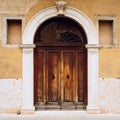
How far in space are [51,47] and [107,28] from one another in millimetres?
1867

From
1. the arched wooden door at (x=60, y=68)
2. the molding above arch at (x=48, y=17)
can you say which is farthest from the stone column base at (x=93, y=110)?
the molding above arch at (x=48, y=17)

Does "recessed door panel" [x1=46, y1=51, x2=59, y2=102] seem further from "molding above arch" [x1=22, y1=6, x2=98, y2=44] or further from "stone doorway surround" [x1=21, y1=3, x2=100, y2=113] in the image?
"molding above arch" [x1=22, y1=6, x2=98, y2=44]

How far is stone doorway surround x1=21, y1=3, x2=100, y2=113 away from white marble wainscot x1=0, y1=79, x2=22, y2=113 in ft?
0.63

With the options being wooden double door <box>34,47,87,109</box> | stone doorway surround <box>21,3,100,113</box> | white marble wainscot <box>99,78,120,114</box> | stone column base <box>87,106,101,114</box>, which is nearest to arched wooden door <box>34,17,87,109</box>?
wooden double door <box>34,47,87,109</box>

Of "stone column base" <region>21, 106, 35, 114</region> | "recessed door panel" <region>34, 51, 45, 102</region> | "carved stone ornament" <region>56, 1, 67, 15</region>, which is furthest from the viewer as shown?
"recessed door panel" <region>34, 51, 45, 102</region>

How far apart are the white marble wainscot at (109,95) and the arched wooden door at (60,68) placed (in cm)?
56

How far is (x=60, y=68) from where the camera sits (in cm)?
1092

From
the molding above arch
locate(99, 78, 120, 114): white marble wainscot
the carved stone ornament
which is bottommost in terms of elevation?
locate(99, 78, 120, 114): white marble wainscot

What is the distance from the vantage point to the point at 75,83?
10.9 metres

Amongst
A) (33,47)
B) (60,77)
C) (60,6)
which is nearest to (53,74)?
(60,77)

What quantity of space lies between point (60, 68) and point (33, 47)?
1100 millimetres

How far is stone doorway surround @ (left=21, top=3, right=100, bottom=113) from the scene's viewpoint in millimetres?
10578

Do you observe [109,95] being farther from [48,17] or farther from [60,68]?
[48,17]

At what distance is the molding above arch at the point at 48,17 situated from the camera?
1057 cm
